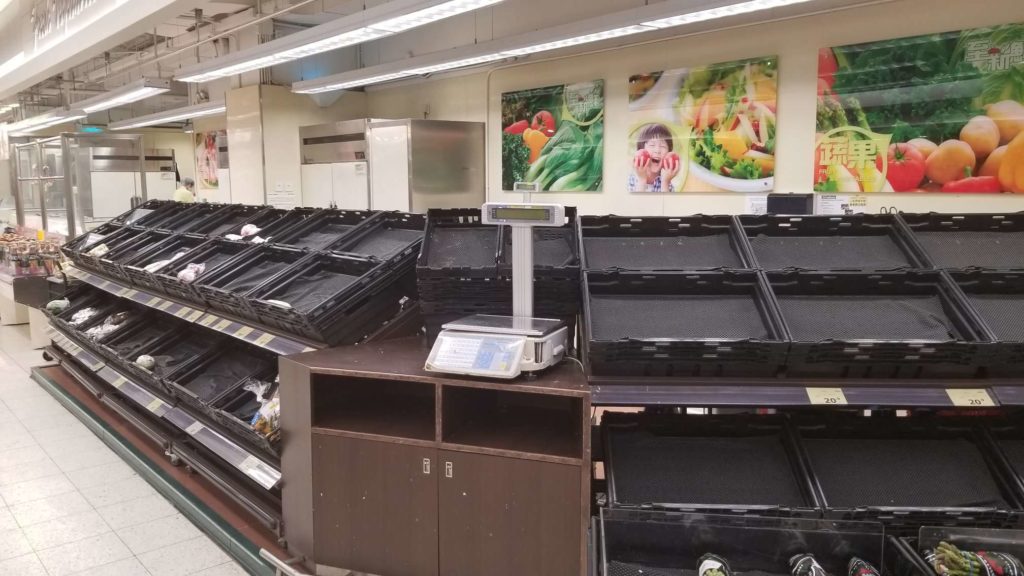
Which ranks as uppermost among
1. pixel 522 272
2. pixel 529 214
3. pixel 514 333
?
pixel 529 214

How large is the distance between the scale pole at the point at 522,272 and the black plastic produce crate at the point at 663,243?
21 centimetres

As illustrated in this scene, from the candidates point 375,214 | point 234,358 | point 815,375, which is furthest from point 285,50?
point 815,375

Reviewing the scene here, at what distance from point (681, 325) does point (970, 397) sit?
82 centimetres

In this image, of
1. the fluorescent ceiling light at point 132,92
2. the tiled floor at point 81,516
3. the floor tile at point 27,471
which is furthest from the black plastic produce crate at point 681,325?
the fluorescent ceiling light at point 132,92

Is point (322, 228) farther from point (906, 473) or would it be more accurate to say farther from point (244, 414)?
point (906, 473)

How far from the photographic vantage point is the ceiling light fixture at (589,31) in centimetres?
347

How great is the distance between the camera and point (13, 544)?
334 centimetres

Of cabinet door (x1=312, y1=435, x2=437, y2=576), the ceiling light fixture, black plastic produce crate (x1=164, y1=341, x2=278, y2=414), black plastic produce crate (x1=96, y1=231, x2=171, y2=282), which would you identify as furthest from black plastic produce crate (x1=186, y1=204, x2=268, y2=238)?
cabinet door (x1=312, y1=435, x2=437, y2=576)

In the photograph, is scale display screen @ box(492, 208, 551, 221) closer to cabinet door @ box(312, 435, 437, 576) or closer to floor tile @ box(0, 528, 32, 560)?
cabinet door @ box(312, 435, 437, 576)

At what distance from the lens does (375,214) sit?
12.4ft

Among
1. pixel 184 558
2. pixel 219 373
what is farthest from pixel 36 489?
pixel 184 558

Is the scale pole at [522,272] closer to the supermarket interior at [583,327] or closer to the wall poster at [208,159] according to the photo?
the supermarket interior at [583,327]

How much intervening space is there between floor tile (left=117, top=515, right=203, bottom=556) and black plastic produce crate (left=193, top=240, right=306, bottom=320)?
1108 millimetres

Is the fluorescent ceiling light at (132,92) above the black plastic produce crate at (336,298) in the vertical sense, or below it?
above
